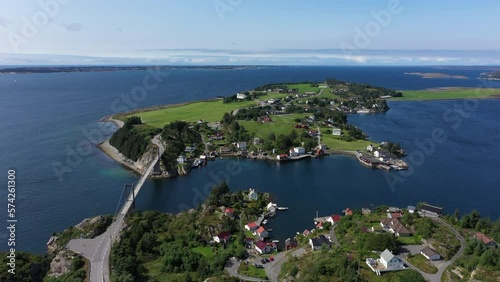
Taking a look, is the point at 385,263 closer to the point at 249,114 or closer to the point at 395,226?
the point at 395,226

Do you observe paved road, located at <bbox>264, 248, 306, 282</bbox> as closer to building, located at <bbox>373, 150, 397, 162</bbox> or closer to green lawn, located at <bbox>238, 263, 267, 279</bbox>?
green lawn, located at <bbox>238, 263, 267, 279</bbox>

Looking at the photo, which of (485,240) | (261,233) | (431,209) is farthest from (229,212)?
(485,240)

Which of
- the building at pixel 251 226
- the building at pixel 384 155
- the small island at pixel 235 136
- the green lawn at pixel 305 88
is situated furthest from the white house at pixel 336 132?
the green lawn at pixel 305 88

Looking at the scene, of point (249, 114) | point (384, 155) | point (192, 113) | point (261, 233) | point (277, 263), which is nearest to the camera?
point (277, 263)

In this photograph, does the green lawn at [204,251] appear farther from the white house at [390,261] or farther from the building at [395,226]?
the building at [395,226]

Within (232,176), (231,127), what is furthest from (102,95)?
(232,176)

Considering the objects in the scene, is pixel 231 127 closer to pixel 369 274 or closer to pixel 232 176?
pixel 232 176
